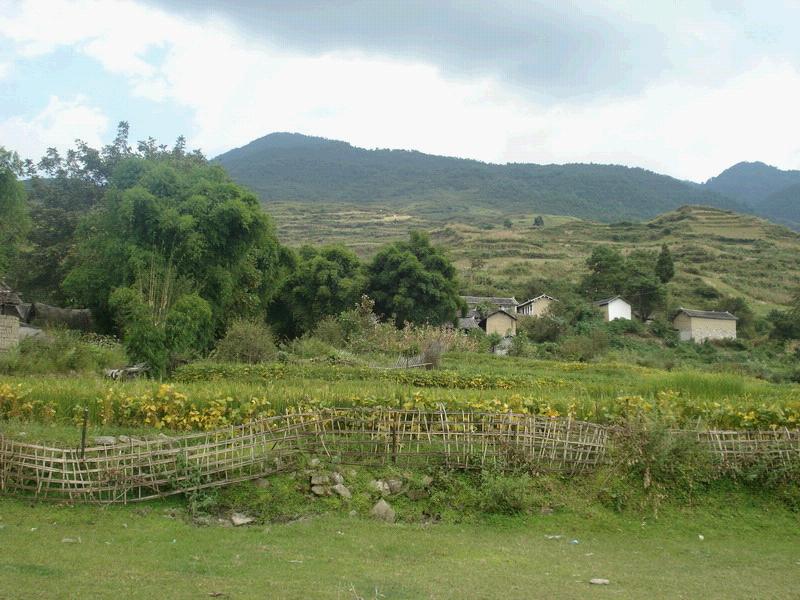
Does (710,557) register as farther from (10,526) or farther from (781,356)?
(781,356)

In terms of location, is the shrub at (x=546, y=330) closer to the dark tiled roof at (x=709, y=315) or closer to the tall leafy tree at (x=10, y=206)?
the dark tiled roof at (x=709, y=315)

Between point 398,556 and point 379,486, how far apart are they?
83.4 inches

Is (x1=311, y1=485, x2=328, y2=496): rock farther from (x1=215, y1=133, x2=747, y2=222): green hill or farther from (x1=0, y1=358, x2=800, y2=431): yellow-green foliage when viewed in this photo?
(x1=215, y1=133, x2=747, y2=222): green hill

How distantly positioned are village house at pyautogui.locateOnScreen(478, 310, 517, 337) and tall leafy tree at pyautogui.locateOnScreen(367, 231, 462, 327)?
21.9ft

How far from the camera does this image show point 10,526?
315 inches

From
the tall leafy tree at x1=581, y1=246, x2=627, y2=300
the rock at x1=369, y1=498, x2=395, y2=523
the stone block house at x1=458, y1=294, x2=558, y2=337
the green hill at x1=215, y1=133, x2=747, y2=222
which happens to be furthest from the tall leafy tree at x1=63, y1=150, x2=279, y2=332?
the green hill at x1=215, y1=133, x2=747, y2=222

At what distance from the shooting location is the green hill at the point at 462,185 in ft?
520

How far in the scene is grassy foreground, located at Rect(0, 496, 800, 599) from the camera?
6293 mm

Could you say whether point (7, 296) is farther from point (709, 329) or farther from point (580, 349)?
point (709, 329)

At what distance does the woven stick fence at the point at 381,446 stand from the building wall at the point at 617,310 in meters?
45.5

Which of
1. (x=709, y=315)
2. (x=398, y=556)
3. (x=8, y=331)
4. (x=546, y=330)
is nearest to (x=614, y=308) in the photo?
(x=709, y=315)

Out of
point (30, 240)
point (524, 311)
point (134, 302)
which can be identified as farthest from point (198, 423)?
point (524, 311)

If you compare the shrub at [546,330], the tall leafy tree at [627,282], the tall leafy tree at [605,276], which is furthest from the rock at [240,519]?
the tall leafy tree at [605,276]

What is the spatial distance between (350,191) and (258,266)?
446 ft
